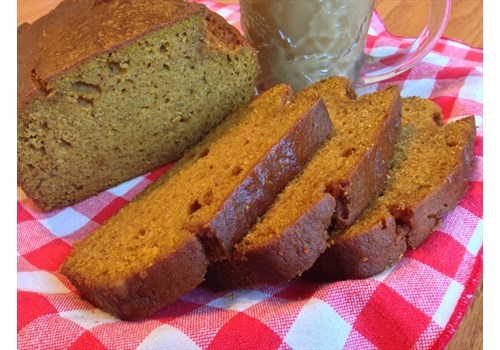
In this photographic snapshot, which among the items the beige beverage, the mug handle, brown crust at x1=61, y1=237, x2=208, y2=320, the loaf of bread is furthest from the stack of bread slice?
the mug handle

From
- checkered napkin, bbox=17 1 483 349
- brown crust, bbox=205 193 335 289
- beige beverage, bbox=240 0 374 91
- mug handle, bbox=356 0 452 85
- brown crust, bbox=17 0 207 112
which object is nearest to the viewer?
checkered napkin, bbox=17 1 483 349

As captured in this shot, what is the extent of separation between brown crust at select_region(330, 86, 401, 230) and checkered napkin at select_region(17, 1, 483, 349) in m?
0.23

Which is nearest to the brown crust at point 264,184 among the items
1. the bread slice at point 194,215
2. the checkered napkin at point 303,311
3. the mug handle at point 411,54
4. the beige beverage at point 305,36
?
the bread slice at point 194,215

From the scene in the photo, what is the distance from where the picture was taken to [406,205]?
72.1 inches

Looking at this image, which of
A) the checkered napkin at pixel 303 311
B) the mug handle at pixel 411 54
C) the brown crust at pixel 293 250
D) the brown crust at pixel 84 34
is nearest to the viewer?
the checkered napkin at pixel 303 311

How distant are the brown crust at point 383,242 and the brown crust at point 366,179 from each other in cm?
9

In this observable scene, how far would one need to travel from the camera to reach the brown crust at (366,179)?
1803mm

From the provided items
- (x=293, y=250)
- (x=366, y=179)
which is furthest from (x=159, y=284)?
(x=366, y=179)

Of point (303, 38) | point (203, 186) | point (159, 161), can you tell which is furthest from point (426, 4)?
point (203, 186)

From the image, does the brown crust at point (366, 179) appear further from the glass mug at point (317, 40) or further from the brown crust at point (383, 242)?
the glass mug at point (317, 40)

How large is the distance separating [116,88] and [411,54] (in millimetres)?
1639

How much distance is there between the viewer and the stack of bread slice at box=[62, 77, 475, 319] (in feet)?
5.77

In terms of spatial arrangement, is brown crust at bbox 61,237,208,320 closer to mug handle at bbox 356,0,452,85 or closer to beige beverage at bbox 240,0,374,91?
beige beverage at bbox 240,0,374,91

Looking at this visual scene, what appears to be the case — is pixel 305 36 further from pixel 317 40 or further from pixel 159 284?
pixel 159 284
